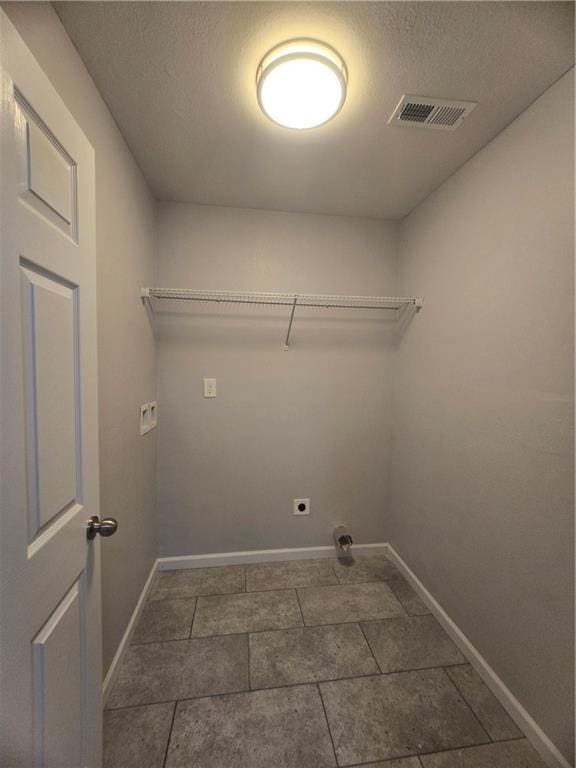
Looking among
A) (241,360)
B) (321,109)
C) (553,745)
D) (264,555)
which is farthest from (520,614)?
(321,109)

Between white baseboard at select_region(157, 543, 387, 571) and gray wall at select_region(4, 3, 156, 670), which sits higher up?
gray wall at select_region(4, 3, 156, 670)

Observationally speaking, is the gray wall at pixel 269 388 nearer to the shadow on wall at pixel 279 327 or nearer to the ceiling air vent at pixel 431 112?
the shadow on wall at pixel 279 327

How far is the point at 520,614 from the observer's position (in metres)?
1.18

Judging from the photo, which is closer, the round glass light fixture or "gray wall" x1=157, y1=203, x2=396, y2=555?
the round glass light fixture

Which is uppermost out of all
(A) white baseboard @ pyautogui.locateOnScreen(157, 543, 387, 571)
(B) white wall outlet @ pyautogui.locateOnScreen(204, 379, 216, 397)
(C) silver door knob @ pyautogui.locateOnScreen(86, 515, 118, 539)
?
(B) white wall outlet @ pyautogui.locateOnScreen(204, 379, 216, 397)

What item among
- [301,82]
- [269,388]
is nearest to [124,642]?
[269,388]

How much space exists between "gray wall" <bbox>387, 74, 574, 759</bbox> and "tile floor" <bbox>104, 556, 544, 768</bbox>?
9.7 inches

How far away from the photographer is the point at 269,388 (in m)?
2.05

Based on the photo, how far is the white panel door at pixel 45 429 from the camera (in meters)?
0.55

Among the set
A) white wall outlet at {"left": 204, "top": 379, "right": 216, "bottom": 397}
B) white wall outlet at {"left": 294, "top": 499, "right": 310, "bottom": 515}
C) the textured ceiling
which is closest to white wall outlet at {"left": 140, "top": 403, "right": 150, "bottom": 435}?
white wall outlet at {"left": 204, "top": 379, "right": 216, "bottom": 397}

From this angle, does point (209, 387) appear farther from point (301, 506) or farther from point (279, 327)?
point (301, 506)

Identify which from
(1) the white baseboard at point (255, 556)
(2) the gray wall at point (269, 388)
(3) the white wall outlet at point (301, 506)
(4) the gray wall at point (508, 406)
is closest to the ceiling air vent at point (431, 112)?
(4) the gray wall at point (508, 406)

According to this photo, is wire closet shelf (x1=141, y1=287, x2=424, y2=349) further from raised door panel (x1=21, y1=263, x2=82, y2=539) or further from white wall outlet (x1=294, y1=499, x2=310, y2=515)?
white wall outlet (x1=294, y1=499, x2=310, y2=515)

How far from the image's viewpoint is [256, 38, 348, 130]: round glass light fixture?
938 mm
